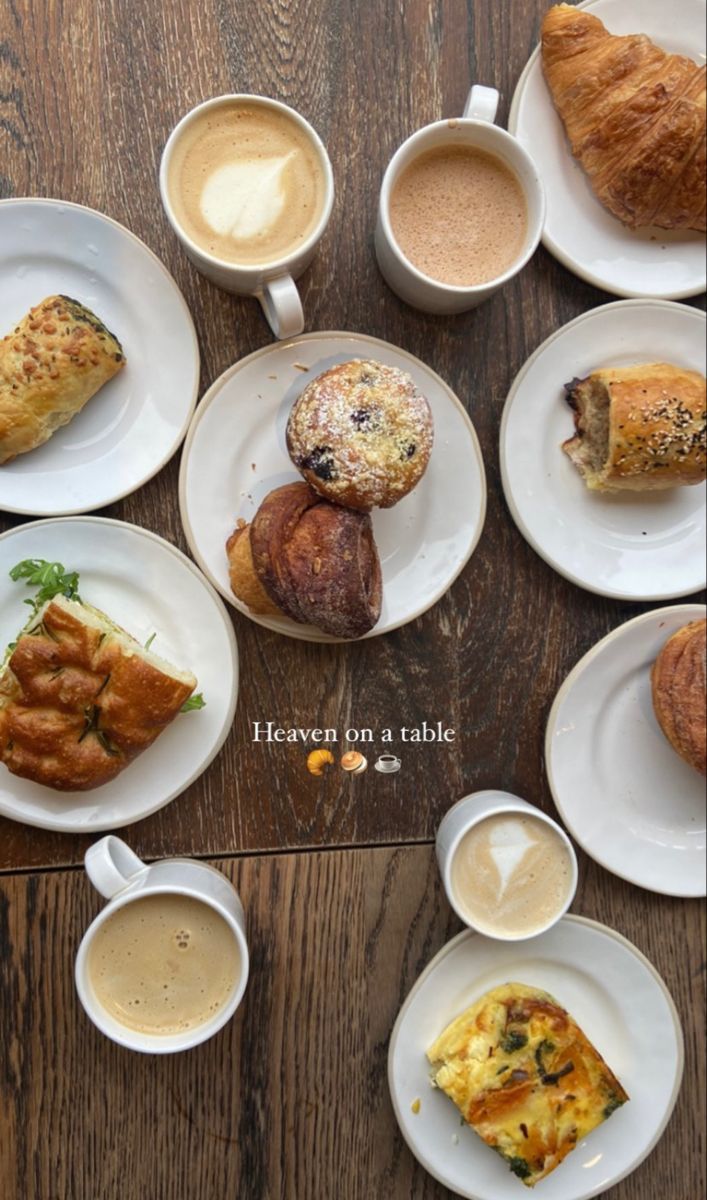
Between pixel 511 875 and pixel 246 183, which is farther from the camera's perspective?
pixel 511 875

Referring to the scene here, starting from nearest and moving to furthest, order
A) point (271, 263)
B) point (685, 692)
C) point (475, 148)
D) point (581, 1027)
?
point (271, 263) → point (475, 148) → point (685, 692) → point (581, 1027)

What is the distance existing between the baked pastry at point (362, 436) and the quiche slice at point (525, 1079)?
3.32ft

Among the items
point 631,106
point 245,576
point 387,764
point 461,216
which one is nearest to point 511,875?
point 387,764

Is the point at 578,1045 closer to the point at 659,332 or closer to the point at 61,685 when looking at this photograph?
the point at 61,685

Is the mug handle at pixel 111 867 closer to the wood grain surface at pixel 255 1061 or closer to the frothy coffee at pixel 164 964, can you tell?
the frothy coffee at pixel 164 964

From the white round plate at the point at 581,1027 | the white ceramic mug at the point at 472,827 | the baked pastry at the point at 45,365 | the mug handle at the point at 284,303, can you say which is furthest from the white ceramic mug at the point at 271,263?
the white round plate at the point at 581,1027

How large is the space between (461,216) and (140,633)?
0.96 metres

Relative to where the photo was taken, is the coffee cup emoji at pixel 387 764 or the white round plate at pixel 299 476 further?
the coffee cup emoji at pixel 387 764

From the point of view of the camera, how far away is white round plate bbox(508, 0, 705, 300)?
155 cm

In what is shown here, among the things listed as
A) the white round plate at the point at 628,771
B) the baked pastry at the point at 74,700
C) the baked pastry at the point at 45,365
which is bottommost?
the white round plate at the point at 628,771

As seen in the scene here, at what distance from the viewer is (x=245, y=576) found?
147 cm

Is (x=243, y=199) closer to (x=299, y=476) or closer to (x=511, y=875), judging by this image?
(x=299, y=476)

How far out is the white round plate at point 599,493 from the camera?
5.17 ft

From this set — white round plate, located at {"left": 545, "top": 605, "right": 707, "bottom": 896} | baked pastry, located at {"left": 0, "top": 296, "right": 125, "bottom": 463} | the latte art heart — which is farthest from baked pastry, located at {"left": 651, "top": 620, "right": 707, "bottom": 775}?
baked pastry, located at {"left": 0, "top": 296, "right": 125, "bottom": 463}
